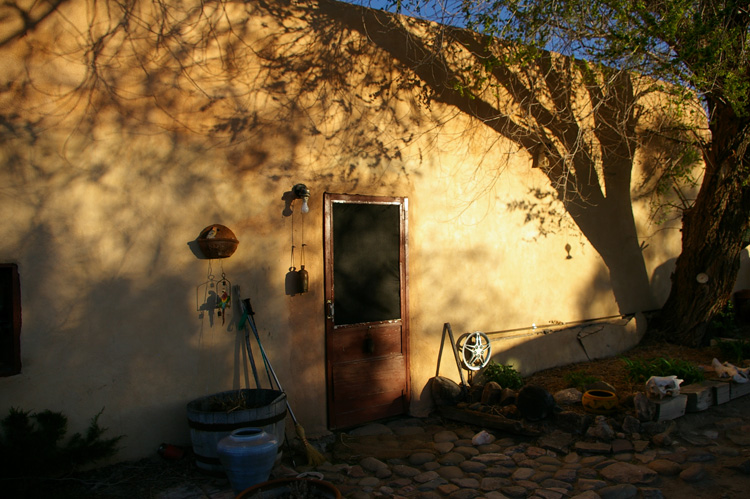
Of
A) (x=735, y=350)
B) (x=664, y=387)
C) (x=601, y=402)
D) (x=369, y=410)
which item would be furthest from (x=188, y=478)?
(x=735, y=350)

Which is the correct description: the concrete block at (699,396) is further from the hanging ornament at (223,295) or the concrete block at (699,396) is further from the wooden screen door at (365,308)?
the hanging ornament at (223,295)

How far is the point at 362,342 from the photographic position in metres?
6.31

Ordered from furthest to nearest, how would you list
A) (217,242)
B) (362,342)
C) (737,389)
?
(737,389)
(362,342)
(217,242)

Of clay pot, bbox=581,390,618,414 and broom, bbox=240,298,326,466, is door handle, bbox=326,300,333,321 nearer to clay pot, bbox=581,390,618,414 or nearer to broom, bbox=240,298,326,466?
broom, bbox=240,298,326,466

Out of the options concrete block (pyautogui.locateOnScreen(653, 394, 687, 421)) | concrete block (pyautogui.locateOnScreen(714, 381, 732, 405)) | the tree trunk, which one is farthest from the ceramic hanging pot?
the tree trunk

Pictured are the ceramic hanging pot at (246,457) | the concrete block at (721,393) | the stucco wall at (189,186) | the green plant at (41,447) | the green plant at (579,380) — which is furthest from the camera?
the green plant at (579,380)

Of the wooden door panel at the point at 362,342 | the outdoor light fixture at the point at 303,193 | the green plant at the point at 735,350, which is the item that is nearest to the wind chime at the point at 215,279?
the outdoor light fixture at the point at 303,193

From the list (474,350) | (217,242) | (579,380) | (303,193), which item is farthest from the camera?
(474,350)

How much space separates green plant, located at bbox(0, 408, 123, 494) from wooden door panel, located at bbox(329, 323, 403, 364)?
7.28 ft

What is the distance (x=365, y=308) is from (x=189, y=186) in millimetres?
2277

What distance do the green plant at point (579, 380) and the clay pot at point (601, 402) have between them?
0.58 metres

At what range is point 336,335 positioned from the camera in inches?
241

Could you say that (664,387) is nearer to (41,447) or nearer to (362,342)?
(362,342)

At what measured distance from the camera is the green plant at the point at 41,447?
13.6ft
